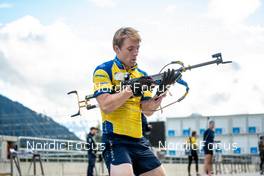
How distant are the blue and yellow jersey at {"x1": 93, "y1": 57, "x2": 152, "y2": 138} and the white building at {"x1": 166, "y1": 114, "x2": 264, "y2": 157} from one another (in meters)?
32.2

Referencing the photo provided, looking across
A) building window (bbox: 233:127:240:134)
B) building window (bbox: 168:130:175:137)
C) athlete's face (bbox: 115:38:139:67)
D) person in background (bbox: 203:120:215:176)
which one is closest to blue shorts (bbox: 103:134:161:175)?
athlete's face (bbox: 115:38:139:67)

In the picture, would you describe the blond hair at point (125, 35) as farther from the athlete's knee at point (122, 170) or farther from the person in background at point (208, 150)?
the person in background at point (208, 150)

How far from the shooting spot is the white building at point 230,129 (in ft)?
127

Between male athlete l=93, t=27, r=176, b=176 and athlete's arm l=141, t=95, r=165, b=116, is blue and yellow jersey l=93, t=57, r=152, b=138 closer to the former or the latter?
male athlete l=93, t=27, r=176, b=176

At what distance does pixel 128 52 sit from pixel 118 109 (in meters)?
0.51

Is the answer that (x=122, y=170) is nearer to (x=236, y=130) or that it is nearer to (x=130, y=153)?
(x=130, y=153)

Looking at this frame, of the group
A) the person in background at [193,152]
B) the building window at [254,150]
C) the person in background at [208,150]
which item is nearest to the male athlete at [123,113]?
the person in background at [208,150]

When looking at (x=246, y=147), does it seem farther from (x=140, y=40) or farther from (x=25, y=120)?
(x=140, y=40)

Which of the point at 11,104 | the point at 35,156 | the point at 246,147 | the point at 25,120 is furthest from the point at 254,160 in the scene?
the point at 11,104

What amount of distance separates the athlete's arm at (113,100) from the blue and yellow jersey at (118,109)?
87mm

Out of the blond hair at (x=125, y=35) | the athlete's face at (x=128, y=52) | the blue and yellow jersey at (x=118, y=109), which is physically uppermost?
the blond hair at (x=125, y=35)

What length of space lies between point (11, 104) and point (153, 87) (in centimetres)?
7419

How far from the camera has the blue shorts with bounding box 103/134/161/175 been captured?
4.72 m

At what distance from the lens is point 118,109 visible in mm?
4793
